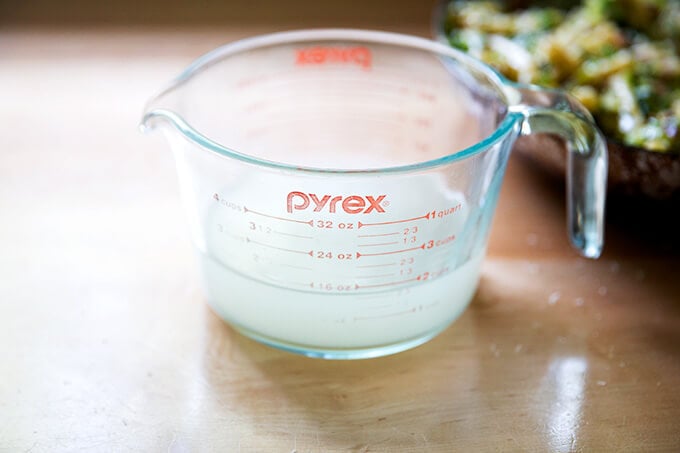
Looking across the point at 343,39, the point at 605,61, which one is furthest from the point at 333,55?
the point at 605,61

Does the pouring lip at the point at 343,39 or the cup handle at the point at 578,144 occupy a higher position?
the pouring lip at the point at 343,39

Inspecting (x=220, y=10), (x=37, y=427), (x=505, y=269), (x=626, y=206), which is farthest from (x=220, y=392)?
(x=220, y=10)

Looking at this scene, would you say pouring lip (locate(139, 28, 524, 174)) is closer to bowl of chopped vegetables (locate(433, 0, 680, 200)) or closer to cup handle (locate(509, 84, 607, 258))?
cup handle (locate(509, 84, 607, 258))

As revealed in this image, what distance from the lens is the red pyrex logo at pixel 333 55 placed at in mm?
910

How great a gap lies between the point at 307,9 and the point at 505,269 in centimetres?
69

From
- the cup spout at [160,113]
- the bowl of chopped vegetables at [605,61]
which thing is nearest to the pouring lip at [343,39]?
the cup spout at [160,113]

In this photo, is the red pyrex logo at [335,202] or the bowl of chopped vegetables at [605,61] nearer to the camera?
the red pyrex logo at [335,202]

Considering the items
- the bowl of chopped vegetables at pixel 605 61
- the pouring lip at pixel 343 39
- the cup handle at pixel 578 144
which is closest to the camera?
the pouring lip at pixel 343 39

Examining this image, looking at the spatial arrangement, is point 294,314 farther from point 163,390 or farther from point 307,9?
point 307,9

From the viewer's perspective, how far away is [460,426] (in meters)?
0.73

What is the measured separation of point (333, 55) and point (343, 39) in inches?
0.9

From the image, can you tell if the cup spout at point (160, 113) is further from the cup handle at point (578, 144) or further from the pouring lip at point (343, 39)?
the cup handle at point (578, 144)

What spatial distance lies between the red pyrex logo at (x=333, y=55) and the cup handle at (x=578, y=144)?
205 millimetres

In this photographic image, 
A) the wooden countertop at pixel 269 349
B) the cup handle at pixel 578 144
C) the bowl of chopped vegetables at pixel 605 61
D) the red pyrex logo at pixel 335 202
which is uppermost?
the red pyrex logo at pixel 335 202
